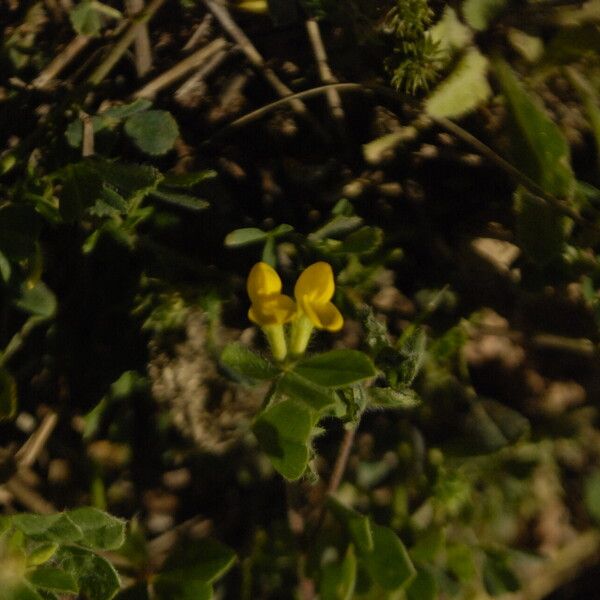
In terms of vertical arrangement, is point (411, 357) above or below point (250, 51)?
below

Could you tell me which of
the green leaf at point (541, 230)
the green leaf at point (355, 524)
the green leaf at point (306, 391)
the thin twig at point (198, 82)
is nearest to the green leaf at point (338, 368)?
the green leaf at point (306, 391)

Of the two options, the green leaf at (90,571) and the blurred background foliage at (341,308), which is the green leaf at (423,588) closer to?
the blurred background foliage at (341,308)

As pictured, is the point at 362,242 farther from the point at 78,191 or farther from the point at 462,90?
the point at 78,191

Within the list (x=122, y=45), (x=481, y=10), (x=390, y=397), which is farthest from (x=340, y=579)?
(x=122, y=45)

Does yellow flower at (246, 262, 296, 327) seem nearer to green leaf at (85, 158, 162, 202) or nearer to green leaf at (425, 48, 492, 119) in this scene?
green leaf at (85, 158, 162, 202)

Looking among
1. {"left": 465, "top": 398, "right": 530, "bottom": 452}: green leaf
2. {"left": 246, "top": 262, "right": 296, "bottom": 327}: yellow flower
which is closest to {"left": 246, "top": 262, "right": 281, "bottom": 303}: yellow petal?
{"left": 246, "top": 262, "right": 296, "bottom": 327}: yellow flower
